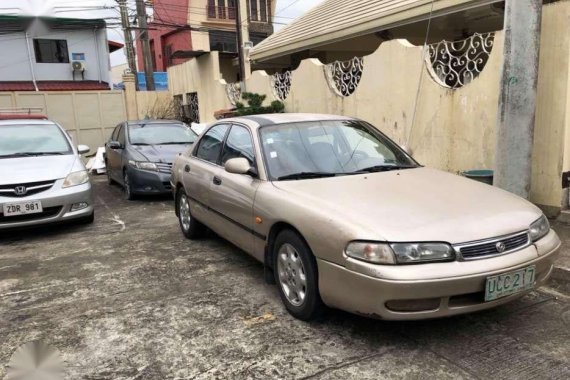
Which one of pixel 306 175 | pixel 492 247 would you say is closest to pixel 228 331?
pixel 306 175

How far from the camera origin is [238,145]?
4.56m

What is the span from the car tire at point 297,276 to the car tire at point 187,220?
210cm

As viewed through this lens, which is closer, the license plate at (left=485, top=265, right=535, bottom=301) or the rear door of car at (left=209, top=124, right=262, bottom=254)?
the license plate at (left=485, top=265, right=535, bottom=301)

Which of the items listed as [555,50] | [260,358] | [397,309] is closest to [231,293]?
[260,358]

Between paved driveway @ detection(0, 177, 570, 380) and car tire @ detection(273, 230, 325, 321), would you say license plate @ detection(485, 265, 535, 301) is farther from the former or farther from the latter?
car tire @ detection(273, 230, 325, 321)

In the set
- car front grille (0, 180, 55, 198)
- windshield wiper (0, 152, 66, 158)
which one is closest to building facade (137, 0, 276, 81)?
windshield wiper (0, 152, 66, 158)

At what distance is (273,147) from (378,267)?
168 centimetres

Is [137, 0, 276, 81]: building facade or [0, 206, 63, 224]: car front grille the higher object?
[137, 0, 276, 81]: building facade

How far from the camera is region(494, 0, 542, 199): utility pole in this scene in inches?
198

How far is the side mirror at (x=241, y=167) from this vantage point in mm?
3945

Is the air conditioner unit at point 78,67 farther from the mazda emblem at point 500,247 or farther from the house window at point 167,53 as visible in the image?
the mazda emblem at point 500,247

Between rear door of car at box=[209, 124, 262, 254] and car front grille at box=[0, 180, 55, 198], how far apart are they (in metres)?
2.45

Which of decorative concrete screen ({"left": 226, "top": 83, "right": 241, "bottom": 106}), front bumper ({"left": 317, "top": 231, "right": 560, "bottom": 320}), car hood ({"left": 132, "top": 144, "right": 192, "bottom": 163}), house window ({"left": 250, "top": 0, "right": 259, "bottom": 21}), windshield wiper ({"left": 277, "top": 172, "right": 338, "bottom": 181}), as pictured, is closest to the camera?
front bumper ({"left": 317, "top": 231, "right": 560, "bottom": 320})

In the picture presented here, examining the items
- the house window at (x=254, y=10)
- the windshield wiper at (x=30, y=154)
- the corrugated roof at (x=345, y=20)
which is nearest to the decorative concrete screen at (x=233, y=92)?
the corrugated roof at (x=345, y=20)
